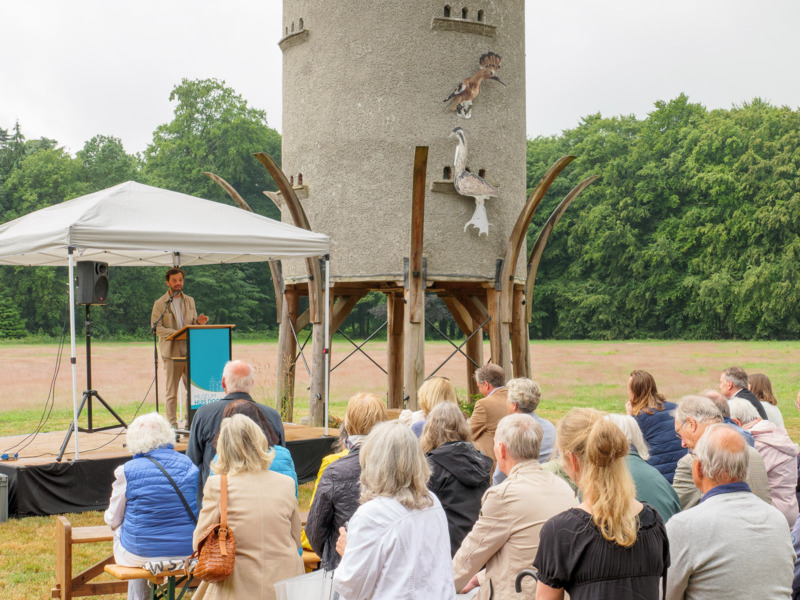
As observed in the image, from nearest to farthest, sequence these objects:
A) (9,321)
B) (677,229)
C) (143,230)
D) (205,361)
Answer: (143,230)
(205,361)
(9,321)
(677,229)

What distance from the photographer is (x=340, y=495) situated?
13.5ft

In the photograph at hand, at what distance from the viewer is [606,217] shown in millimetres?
49594

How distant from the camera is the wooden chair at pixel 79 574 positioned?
5480 mm

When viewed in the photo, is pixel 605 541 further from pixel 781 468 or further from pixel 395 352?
pixel 395 352

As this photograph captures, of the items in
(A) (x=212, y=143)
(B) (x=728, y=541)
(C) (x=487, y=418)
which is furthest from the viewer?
(A) (x=212, y=143)

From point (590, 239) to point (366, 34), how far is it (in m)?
40.4

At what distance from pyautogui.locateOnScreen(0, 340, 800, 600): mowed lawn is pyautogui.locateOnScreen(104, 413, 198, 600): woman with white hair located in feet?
6.28

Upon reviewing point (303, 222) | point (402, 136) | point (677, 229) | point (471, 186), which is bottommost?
point (303, 222)

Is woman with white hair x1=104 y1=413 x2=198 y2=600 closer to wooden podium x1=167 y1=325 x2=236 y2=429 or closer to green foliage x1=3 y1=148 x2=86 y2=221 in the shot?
wooden podium x1=167 y1=325 x2=236 y2=429

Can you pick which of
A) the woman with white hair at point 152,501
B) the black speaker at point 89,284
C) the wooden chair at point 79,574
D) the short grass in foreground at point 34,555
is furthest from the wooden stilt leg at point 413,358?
the woman with white hair at point 152,501

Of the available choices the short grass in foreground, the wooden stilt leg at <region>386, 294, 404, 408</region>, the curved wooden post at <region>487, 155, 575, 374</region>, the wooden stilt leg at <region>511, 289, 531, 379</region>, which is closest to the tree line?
the wooden stilt leg at <region>386, 294, 404, 408</region>

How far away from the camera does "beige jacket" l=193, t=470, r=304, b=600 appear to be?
405cm

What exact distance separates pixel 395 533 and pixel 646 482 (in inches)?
60.2

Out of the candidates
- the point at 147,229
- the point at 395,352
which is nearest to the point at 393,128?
the point at 147,229
